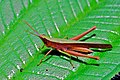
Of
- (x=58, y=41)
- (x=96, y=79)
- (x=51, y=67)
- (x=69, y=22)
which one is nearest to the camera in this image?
(x=96, y=79)

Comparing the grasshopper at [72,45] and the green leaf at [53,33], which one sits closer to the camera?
the green leaf at [53,33]

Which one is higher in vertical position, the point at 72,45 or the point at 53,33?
the point at 53,33

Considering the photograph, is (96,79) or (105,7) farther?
(105,7)

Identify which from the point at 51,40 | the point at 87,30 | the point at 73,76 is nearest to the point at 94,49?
the point at 87,30

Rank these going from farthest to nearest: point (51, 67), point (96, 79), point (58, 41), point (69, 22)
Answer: point (58, 41) → point (69, 22) → point (51, 67) → point (96, 79)

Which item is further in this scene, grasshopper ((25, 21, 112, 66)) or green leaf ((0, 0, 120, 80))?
grasshopper ((25, 21, 112, 66))

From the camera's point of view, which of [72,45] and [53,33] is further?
[72,45]

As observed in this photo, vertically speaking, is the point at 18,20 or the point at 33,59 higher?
the point at 18,20

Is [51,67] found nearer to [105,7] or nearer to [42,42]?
[42,42]
